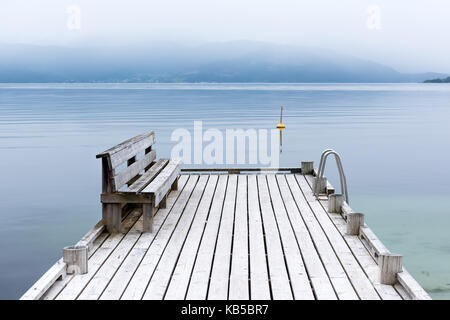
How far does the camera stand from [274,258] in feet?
16.1

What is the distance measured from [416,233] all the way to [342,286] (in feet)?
15.8

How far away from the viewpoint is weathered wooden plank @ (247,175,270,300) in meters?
4.11

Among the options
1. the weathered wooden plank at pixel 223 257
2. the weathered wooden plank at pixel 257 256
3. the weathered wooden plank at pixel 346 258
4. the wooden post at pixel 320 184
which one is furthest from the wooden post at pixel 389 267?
the wooden post at pixel 320 184

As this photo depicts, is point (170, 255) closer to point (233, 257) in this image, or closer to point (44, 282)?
point (233, 257)

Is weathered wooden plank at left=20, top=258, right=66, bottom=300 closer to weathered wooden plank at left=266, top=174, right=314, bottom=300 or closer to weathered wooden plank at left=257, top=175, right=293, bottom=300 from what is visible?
weathered wooden plank at left=257, top=175, right=293, bottom=300

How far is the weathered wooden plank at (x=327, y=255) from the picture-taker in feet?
13.5

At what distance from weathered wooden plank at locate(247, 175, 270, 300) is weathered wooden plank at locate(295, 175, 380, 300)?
671mm

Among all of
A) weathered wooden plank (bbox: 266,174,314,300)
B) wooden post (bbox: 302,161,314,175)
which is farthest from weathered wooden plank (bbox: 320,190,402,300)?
wooden post (bbox: 302,161,314,175)

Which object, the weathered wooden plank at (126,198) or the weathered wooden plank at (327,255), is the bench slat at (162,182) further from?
the weathered wooden plank at (327,255)

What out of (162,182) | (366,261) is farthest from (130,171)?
(366,261)

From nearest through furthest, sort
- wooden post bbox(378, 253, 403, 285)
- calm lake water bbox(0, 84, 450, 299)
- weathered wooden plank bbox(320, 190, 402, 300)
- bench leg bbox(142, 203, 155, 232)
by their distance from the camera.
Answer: weathered wooden plank bbox(320, 190, 402, 300) → wooden post bbox(378, 253, 403, 285) → bench leg bbox(142, 203, 155, 232) → calm lake water bbox(0, 84, 450, 299)

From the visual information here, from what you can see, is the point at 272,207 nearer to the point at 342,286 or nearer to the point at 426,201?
the point at 342,286

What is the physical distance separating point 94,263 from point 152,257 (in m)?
0.50

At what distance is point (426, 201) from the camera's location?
11.1 metres
